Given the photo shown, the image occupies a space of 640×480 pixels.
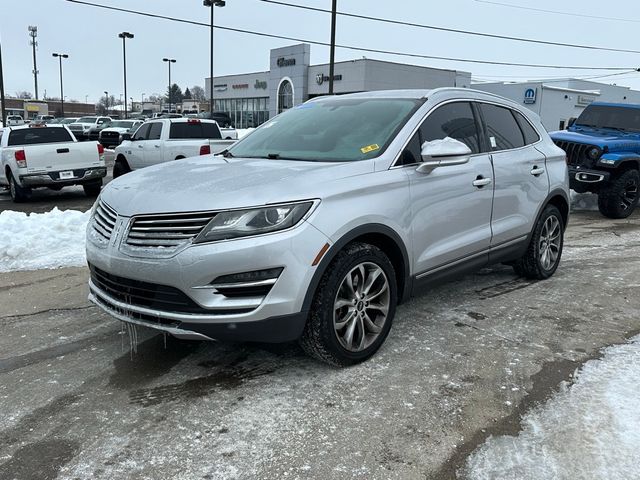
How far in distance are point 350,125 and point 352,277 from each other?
130cm

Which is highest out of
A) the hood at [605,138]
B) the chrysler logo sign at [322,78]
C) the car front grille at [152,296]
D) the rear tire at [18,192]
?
the chrysler logo sign at [322,78]

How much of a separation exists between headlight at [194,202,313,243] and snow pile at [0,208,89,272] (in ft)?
13.3

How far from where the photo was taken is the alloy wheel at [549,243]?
226 inches

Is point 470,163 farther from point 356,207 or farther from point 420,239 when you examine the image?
point 356,207

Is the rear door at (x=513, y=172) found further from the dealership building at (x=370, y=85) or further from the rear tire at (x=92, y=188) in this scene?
the dealership building at (x=370, y=85)

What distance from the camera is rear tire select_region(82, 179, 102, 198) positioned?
42.0ft

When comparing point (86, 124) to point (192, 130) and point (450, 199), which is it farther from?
point (450, 199)

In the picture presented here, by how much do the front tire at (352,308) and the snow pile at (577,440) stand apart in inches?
41.7

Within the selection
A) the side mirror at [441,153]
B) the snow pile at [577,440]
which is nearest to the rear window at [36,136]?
the side mirror at [441,153]

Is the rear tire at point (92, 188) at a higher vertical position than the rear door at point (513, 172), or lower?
lower

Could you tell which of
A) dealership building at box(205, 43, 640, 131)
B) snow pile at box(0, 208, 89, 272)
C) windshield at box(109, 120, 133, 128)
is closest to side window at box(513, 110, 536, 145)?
snow pile at box(0, 208, 89, 272)

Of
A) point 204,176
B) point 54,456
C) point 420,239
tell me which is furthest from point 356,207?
point 54,456

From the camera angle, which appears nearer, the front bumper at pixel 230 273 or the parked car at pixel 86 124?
the front bumper at pixel 230 273

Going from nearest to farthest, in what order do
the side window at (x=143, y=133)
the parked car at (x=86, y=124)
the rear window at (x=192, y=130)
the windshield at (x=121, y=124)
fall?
the rear window at (x=192, y=130) → the side window at (x=143, y=133) → the windshield at (x=121, y=124) → the parked car at (x=86, y=124)
